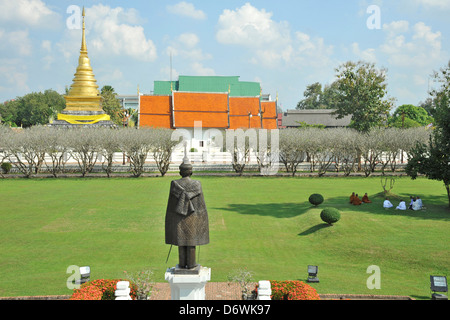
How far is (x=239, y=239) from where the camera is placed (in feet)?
69.7

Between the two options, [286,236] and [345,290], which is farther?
[286,236]

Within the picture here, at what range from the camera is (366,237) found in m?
20.9

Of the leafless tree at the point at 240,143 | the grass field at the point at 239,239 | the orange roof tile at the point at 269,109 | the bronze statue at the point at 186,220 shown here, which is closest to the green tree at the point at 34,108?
the orange roof tile at the point at 269,109

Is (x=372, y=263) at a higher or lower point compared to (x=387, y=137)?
lower

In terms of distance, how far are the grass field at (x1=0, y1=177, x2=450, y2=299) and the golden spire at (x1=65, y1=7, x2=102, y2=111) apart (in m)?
28.8

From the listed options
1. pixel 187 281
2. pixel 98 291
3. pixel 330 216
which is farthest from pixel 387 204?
pixel 187 281

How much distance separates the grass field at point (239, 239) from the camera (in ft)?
53.2

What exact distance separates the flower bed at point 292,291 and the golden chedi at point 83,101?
4896 cm

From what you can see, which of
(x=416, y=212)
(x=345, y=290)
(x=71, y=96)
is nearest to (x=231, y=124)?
(x=71, y=96)

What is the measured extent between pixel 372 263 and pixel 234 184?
20.8m

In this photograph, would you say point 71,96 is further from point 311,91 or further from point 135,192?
point 311,91

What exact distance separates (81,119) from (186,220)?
5303 cm

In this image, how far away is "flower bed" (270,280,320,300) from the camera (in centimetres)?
1201

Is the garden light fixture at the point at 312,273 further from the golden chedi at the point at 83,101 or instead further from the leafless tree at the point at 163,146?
the golden chedi at the point at 83,101
